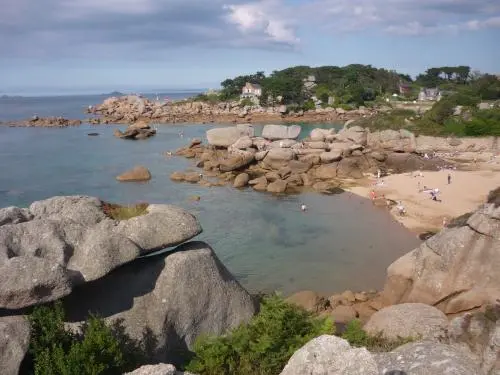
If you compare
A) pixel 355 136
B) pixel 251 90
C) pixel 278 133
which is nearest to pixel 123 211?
pixel 278 133

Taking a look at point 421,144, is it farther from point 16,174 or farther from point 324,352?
point 324,352

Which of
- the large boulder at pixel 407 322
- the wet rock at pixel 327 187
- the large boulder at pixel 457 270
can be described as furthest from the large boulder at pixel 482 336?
the wet rock at pixel 327 187

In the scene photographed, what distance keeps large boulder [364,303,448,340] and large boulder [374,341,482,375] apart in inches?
198

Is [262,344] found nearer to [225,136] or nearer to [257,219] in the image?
[257,219]

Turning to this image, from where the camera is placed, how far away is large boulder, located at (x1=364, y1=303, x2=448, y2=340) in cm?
1178

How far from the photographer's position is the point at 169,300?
10844 mm

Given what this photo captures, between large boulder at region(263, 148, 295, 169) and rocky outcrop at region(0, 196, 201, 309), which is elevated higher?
rocky outcrop at region(0, 196, 201, 309)

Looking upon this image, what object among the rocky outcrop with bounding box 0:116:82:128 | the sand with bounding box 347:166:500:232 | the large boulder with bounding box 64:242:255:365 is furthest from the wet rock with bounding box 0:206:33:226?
the rocky outcrop with bounding box 0:116:82:128

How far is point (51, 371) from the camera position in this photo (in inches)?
284

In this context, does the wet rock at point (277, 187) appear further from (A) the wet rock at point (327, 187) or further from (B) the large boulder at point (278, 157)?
(B) the large boulder at point (278, 157)

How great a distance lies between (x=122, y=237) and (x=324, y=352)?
5.90 meters

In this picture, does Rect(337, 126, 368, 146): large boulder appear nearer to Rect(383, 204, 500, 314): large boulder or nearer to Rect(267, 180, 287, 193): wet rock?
Rect(267, 180, 287, 193): wet rock

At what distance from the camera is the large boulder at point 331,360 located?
4.46m

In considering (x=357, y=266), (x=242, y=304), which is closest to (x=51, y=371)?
(x=242, y=304)
